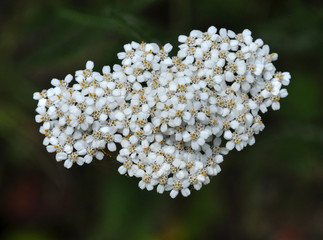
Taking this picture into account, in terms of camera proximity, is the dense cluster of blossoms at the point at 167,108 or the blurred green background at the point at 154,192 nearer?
the dense cluster of blossoms at the point at 167,108

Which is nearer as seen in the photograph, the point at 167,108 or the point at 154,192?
the point at 167,108

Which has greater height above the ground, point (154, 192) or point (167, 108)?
point (167, 108)

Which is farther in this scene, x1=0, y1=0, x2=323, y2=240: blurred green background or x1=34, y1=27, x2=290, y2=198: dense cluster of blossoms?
x1=0, y1=0, x2=323, y2=240: blurred green background
